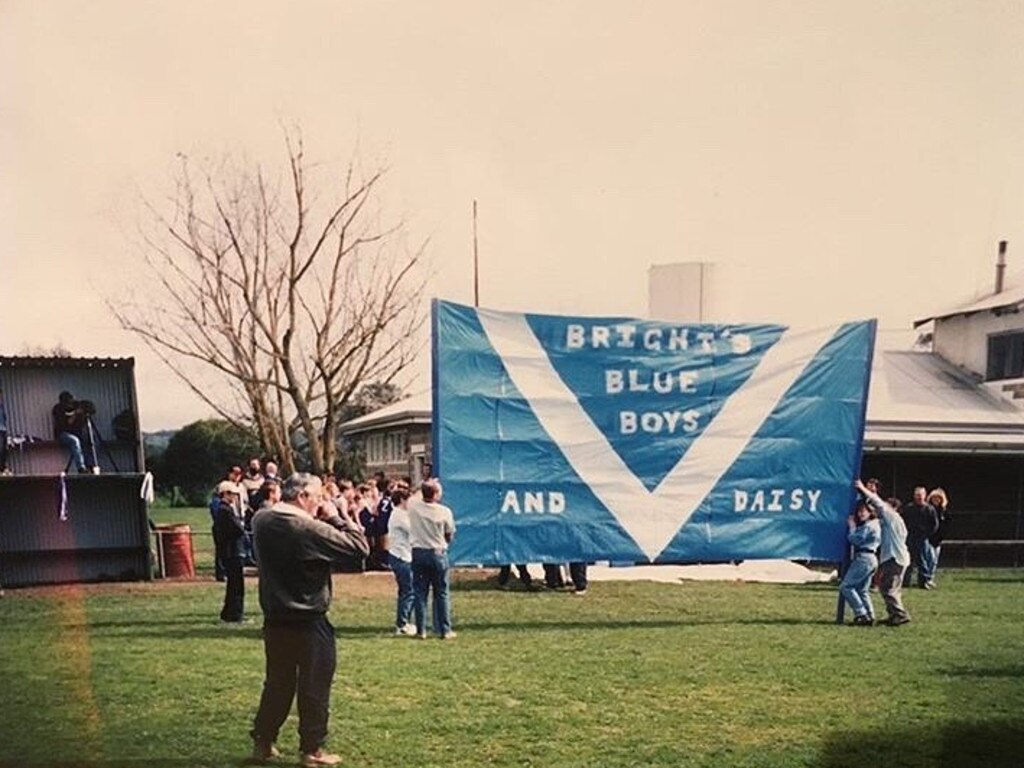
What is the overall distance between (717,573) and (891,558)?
15.6 feet

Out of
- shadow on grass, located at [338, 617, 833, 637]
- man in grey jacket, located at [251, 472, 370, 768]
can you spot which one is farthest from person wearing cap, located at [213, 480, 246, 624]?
man in grey jacket, located at [251, 472, 370, 768]

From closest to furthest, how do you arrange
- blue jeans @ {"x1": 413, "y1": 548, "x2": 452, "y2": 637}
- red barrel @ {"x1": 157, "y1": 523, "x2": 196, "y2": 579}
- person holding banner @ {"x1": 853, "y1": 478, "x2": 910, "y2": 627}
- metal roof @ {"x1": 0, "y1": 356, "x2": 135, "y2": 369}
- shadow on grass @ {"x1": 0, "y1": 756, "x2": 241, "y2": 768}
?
shadow on grass @ {"x1": 0, "y1": 756, "x2": 241, "y2": 768}, blue jeans @ {"x1": 413, "y1": 548, "x2": 452, "y2": 637}, metal roof @ {"x1": 0, "y1": 356, "x2": 135, "y2": 369}, person holding banner @ {"x1": 853, "y1": 478, "x2": 910, "y2": 627}, red barrel @ {"x1": 157, "y1": 523, "x2": 196, "y2": 579}

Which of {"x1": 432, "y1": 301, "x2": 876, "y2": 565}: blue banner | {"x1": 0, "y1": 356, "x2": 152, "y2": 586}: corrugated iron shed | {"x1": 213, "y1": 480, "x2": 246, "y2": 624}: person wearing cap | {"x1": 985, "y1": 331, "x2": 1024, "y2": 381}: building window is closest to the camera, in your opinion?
{"x1": 432, "y1": 301, "x2": 876, "y2": 565}: blue banner

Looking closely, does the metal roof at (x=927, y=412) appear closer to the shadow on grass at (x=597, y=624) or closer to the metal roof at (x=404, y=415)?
the metal roof at (x=404, y=415)

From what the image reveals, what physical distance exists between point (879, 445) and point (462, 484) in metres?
10.9


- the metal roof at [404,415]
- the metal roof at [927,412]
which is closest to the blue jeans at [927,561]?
the metal roof at [927,412]

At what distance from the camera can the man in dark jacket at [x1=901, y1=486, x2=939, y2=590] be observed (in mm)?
15125

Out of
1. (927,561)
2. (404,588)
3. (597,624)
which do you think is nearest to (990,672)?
(597,624)

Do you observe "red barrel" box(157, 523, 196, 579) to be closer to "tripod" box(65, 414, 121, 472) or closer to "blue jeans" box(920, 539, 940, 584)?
"tripod" box(65, 414, 121, 472)

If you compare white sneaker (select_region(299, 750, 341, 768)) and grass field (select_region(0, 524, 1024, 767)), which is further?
grass field (select_region(0, 524, 1024, 767))

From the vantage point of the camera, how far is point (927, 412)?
61.0 feet

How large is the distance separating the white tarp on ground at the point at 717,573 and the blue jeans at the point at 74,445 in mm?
7660

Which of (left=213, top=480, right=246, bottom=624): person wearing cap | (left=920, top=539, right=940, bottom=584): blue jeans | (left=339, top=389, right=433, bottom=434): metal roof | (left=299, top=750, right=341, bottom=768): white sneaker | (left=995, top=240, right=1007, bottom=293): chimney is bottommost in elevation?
(left=920, top=539, right=940, bottom=584): blue jeans

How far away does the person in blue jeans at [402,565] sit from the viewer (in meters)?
10.1
